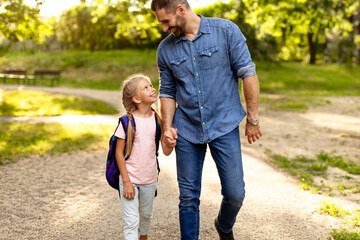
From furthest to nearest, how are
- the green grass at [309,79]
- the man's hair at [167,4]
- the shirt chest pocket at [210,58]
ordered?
the green grass at [309,79] → the shirt chest pocket at [210,58] → the man's hair at [167,4]

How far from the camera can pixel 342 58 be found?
28.2 metres

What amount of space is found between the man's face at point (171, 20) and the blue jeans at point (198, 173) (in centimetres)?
81

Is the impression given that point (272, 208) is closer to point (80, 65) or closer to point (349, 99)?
point (349, 99)

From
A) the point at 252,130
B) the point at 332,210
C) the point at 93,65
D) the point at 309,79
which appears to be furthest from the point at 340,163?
the point at 93,65

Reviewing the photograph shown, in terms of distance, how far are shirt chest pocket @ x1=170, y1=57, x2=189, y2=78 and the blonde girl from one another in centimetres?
23

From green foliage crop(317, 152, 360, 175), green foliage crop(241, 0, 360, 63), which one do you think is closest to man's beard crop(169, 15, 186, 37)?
green foliage crop(317, 152, 360, 175)

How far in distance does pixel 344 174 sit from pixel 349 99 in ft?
31.1

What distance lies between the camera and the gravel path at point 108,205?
3879 millimetres

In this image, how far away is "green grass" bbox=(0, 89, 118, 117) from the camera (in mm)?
12102

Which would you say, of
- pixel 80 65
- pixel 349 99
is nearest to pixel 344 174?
pixel 349 99

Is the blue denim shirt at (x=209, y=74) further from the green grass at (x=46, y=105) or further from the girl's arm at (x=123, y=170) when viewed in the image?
the green grass at (x=46, y=105)

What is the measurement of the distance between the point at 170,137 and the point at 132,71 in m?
20.2

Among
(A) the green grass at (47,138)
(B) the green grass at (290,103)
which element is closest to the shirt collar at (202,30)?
(A) the green grass at (47,138)

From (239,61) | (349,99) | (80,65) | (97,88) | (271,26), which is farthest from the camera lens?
(80,65)
